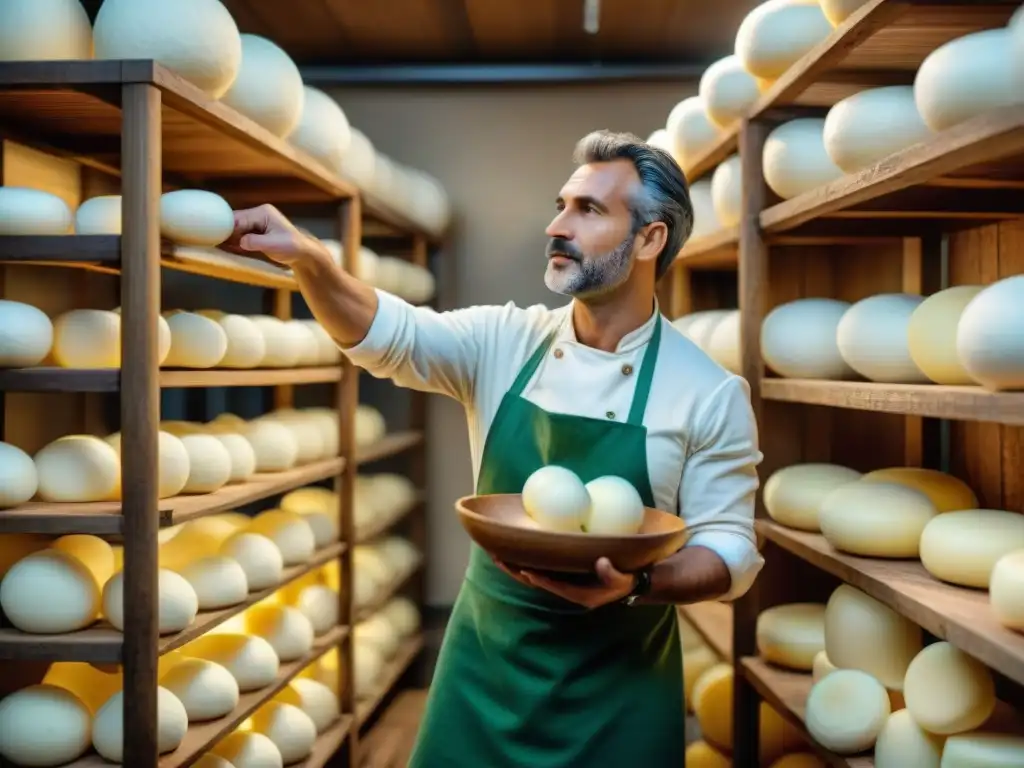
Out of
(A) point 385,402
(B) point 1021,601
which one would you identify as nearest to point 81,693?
(B) point 1021,601

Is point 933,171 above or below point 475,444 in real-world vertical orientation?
above

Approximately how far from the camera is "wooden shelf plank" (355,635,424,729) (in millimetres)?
3367

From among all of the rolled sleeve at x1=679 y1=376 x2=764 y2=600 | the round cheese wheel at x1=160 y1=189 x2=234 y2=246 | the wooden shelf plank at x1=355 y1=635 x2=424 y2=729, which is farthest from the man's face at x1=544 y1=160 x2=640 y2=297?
the wooden shelf plank at x1=355 y1=635 x2=424 y2=729

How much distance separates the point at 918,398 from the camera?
1.76 m

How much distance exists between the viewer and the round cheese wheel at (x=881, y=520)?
2090 mm

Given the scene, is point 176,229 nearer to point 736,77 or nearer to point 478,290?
point 736,77

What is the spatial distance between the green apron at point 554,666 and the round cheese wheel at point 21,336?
2.80 ft

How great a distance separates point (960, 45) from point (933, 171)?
200 millimetres

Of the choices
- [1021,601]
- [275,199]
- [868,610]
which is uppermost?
[275,199]

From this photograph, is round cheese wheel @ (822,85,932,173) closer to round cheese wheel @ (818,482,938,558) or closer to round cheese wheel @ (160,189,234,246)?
round cheese wheel @ (818,482,938,558)

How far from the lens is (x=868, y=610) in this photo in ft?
7.06

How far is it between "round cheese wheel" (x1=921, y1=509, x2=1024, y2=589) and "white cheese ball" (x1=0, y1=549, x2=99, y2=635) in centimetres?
160

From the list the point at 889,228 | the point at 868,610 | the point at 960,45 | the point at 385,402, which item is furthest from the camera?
the point at 385,402

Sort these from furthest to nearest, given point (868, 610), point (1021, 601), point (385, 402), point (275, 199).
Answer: point (385, 402)
point (275, 199)
point (868, 610)
point (1021, 601)
